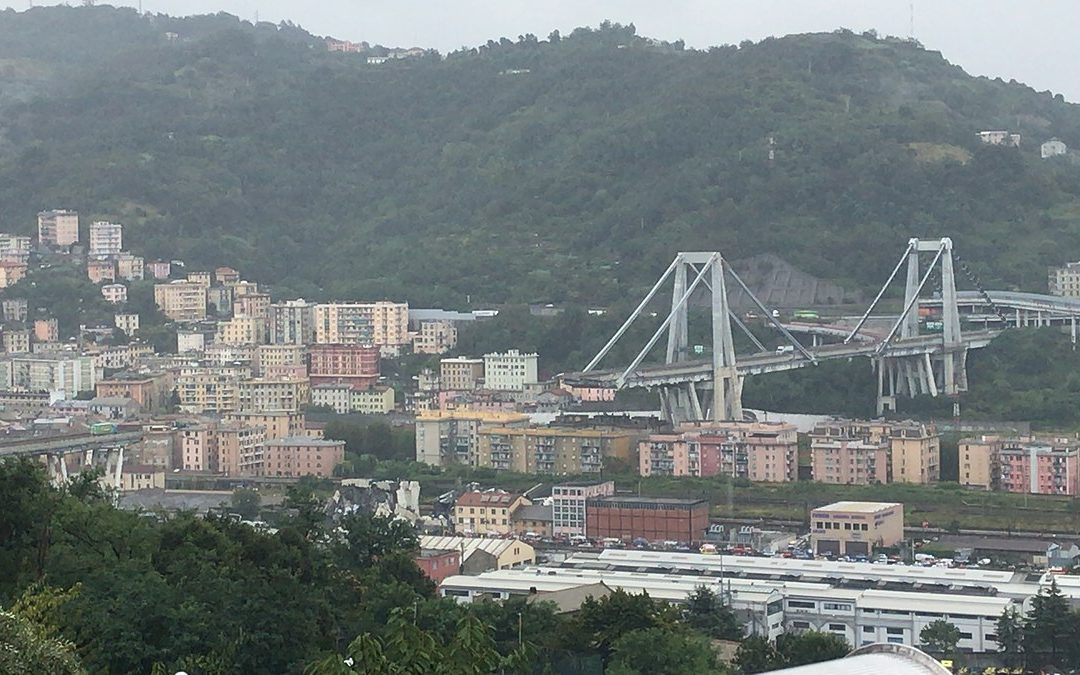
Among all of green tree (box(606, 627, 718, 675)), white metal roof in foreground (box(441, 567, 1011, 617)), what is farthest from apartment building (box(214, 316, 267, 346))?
green tree (box(606, 627, 718, 675))

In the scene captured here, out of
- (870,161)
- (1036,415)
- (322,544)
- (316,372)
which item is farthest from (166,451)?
(870,161)

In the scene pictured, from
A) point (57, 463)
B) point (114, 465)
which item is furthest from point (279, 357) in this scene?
point (57, 463)

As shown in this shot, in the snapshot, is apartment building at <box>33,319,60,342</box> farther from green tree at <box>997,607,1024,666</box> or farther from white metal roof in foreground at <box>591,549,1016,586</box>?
green tree at <box>997,607,1024,666</box>

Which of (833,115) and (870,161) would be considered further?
(833,115)

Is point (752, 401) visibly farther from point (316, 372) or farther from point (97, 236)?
point (97, 236)

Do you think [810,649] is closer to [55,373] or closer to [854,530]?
[854,530]

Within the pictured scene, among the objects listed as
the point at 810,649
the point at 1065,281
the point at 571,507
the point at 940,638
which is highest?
the point at 1065,281

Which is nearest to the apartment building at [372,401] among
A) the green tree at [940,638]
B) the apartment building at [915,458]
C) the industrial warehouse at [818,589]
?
the apartment building at [915,458]
